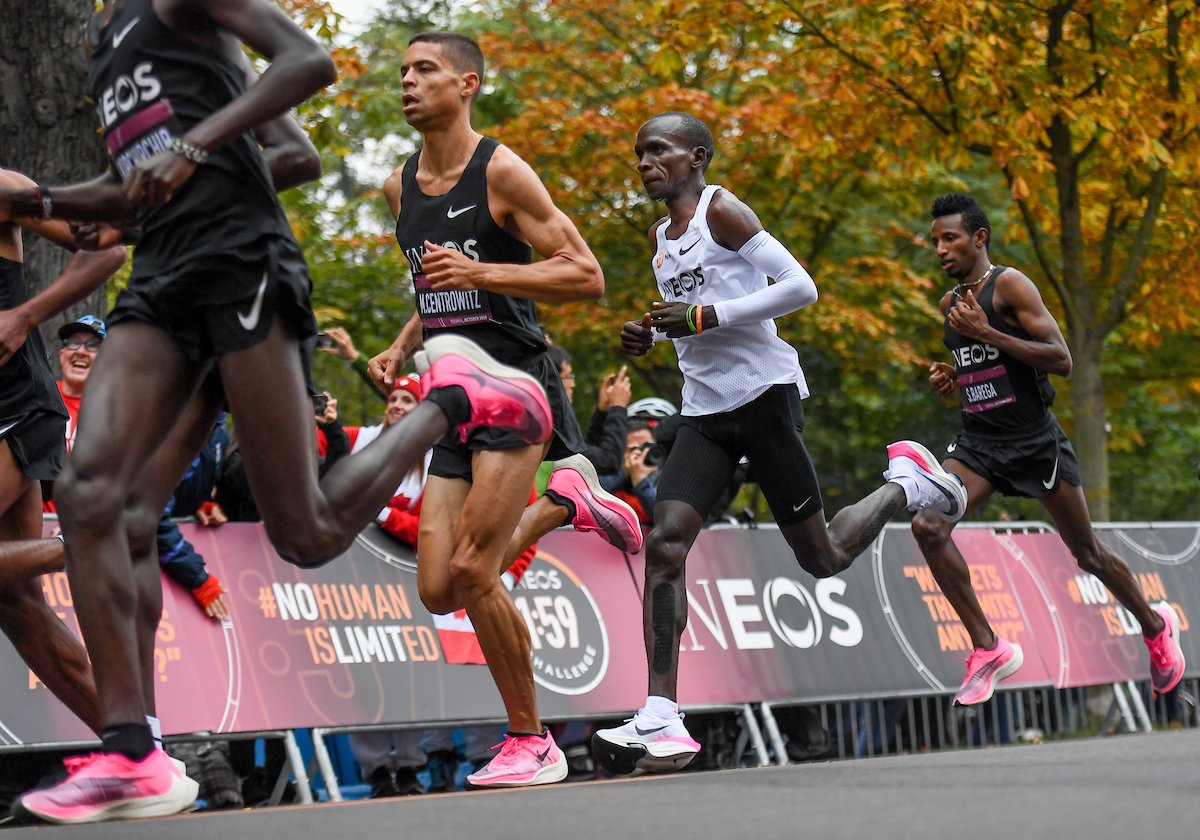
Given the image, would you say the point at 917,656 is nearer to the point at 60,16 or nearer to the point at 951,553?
the point at 951,553

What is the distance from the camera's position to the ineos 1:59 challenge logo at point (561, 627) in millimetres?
8953

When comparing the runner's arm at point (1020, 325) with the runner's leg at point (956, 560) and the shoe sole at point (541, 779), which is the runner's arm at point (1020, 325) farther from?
the shoe sole at point (541, 779)

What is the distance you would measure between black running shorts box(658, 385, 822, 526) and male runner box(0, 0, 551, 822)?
7.77ft

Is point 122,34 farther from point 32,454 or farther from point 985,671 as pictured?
point 985,671

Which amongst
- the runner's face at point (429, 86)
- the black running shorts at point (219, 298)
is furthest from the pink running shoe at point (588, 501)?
the black running shorts at point (219, 298)

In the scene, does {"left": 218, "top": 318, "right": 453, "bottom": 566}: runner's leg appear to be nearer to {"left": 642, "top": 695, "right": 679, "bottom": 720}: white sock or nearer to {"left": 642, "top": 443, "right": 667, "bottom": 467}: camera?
{"left": 642, "top": 695, "right": 679, "bottom": 720}: white sock

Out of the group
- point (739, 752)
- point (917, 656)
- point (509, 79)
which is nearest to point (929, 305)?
point (509, 79)

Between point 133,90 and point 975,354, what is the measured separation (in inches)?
208

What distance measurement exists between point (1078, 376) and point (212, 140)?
33.3ft

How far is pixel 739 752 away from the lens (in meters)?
9.66

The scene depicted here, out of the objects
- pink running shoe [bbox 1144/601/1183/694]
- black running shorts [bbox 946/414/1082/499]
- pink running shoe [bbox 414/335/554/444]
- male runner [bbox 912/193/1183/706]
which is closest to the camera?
pink running shoe [bbox 414/335/554/444]

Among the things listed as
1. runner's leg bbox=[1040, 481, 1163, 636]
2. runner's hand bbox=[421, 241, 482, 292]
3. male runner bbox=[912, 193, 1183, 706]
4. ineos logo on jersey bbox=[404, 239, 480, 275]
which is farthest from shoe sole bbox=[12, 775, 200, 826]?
runner's leg bbox=[1040, 481, 1163, 636]

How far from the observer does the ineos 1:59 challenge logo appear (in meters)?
8.95

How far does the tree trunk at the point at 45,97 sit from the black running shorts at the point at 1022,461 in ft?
17.0
